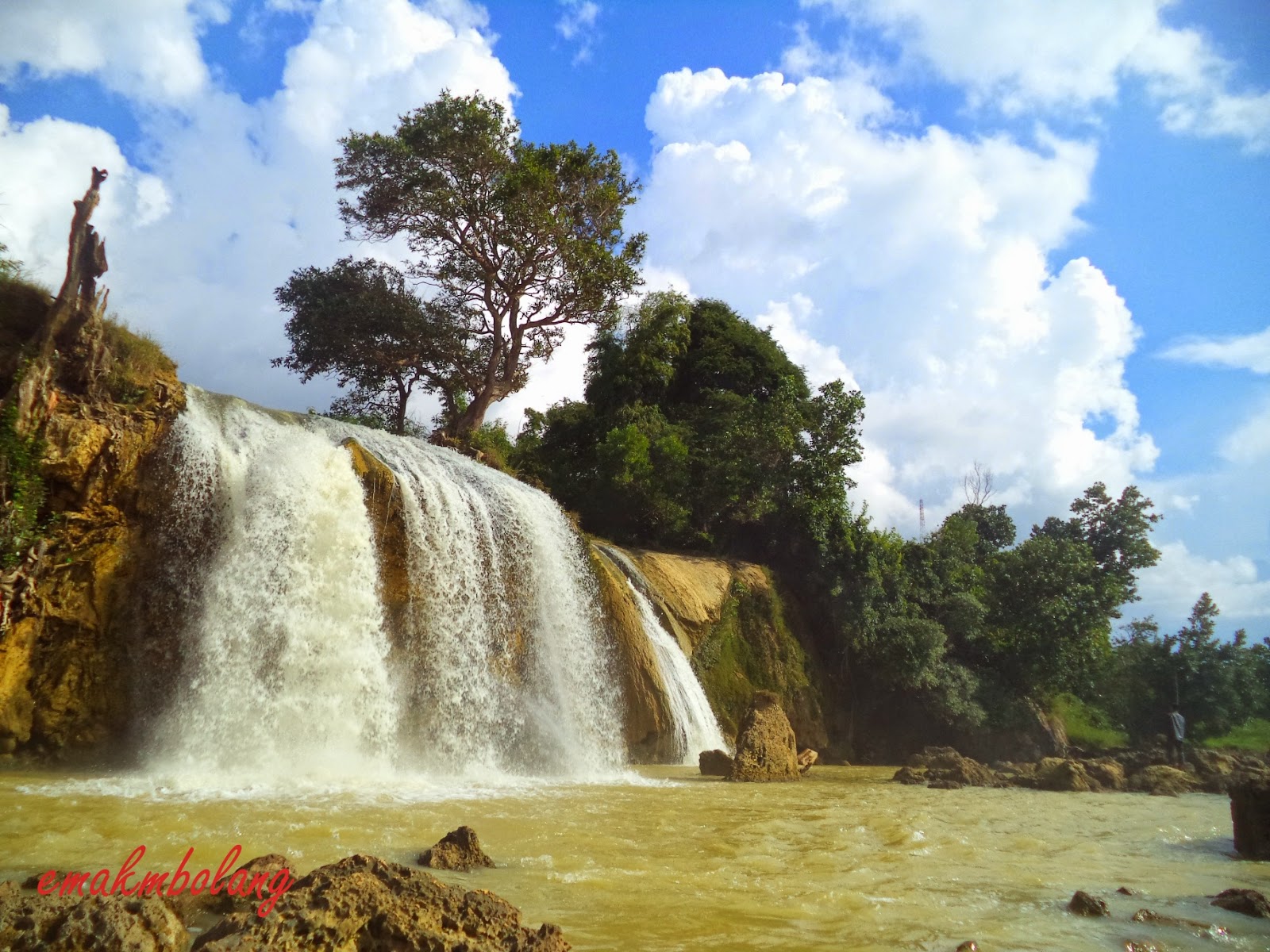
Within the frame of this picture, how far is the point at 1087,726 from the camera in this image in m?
25.4

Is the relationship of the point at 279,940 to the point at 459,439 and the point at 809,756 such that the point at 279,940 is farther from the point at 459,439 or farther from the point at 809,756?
the point at 459,439

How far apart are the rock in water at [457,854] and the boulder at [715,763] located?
8.44 meters

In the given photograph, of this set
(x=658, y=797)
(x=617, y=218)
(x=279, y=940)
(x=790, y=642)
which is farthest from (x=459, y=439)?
(x=279, y=940)

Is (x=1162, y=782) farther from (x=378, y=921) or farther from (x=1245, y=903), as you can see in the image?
(x=378, y=921)

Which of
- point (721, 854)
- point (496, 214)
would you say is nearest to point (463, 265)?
point (496, 214)

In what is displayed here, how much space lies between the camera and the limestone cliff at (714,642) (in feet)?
50.5

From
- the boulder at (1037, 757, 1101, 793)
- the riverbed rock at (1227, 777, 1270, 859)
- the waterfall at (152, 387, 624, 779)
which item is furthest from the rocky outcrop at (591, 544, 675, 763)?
the riverbed rock at (1227, 777, 1270, 859)

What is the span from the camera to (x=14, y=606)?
33.3 ft

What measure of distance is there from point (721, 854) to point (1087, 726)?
2343 cm

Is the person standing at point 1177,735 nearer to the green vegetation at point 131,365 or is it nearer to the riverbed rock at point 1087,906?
the riverbed rock at point 1087,906

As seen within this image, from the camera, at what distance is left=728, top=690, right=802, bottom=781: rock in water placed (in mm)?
13141

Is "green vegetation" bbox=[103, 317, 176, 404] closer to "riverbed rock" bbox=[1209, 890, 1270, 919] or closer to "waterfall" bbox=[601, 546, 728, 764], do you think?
"waterfall" bbox=[601, 546, 728, 764]

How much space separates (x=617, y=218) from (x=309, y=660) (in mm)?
17111

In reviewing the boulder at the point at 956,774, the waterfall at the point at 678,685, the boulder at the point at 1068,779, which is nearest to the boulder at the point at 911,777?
the boulder at the point at 956,774
